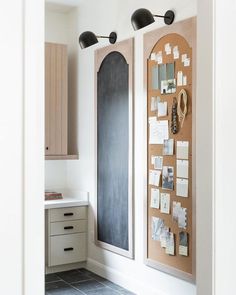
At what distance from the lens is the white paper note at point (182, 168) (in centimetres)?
325

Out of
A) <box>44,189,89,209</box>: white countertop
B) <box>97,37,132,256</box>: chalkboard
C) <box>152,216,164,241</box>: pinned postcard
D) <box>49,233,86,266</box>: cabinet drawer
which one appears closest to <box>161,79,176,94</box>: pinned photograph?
<box>97,37,132,256</box>: chalkboard

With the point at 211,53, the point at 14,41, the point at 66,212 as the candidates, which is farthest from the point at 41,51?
the point at 66,212

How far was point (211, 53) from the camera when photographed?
2.00 metres

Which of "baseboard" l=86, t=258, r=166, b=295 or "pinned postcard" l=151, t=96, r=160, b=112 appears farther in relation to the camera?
"baseboard" l=86, t=258, r=166, b=295

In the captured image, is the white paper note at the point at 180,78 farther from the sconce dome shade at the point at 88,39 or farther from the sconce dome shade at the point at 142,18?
the sconce dome shade at the point at 88,39

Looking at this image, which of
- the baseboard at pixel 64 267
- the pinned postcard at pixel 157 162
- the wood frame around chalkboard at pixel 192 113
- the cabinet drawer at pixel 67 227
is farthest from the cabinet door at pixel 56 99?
the pinned postcard at pixel 157 162

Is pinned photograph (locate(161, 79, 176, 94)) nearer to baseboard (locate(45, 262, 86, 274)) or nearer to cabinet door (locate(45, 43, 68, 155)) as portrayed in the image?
cabinet door (locate(45, 43, 68, 155))

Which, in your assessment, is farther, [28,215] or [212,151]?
[212,151]

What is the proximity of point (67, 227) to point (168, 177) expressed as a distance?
157 centimetres

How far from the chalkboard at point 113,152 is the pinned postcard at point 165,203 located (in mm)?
496

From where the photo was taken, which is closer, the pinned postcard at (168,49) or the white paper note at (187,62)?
the white paper note at (187,62)

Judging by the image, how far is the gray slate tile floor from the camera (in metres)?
3.94
